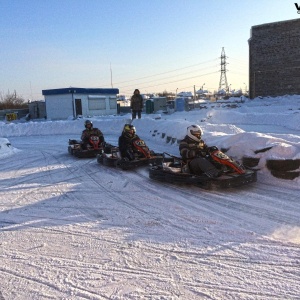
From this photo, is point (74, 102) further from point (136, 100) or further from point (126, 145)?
point (126, 145)

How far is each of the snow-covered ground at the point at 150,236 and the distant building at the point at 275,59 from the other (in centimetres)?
1992

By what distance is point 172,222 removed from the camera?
14.0ft

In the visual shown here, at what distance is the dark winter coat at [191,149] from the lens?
6219 millimetres

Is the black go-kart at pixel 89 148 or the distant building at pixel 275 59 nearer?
the black go-kart at pixel 89 148

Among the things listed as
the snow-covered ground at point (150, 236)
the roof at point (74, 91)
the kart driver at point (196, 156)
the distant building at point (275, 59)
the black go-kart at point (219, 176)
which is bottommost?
the snow-covered ground at point (150, 236)

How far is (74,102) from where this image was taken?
27109 millimetres

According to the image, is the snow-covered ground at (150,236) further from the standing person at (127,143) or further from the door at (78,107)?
the door at (78,107)

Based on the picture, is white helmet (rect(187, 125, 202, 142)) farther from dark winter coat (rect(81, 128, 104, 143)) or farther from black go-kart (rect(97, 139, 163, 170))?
dark winter coat (rect(81, 128, 104, 143))

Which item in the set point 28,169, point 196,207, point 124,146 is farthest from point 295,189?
point 28,169

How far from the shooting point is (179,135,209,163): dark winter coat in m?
6.22

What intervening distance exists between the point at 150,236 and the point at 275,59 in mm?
24734

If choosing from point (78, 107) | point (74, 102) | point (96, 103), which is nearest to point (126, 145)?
point (74, 102)

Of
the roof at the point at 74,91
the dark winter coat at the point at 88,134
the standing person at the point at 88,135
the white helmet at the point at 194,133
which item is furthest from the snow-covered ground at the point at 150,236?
the roof at the point at 74,91

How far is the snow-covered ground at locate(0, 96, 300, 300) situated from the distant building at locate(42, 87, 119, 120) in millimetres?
20360
